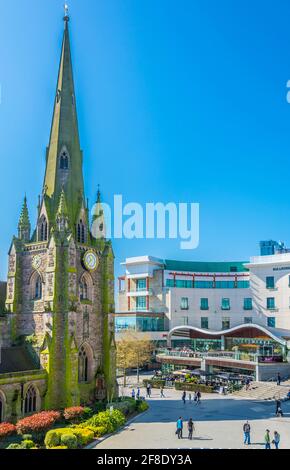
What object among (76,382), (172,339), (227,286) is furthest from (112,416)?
(227,286)

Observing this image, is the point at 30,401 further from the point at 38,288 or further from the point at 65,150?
the point at 65,150

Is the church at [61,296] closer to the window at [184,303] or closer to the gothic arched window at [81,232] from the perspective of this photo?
the gothic arched window at [81,232]

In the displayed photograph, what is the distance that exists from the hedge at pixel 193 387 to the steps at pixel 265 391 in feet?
9.90

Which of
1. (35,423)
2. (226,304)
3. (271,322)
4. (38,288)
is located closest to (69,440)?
(35,423)

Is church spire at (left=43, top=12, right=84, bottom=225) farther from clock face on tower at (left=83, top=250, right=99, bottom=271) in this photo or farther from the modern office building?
the modern office building

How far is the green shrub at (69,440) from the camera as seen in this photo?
86.9ft

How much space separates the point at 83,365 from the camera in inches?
1615

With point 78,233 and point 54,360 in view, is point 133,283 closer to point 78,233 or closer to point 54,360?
point 78,233

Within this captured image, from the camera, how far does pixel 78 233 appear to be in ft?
141

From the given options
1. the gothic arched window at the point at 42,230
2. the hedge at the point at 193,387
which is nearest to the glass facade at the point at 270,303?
the hedge at the point at 193,387

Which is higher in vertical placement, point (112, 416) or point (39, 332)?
point (39, 332)

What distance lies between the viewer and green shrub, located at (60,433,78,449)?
26.5m

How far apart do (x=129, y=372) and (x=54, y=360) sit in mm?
32002
